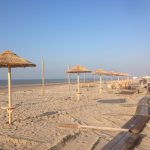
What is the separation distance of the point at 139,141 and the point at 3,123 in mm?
3693

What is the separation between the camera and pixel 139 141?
5.00 metres

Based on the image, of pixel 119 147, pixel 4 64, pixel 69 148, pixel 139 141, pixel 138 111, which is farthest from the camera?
pixel 138 111

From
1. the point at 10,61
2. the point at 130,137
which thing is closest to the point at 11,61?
the point at 10,61

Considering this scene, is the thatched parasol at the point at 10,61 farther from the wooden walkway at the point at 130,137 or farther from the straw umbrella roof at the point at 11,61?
the wooden walkway at the point at 130,137

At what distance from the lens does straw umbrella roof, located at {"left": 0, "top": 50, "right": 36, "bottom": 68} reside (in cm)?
648

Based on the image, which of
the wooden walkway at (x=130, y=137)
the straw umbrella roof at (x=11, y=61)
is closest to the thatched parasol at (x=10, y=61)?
the straw umbrella roof at (x=11, y=61)

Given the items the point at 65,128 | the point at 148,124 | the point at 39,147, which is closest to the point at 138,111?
the point at 148,124

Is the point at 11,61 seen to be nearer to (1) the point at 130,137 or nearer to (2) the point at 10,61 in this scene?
(2) the point at 10,61

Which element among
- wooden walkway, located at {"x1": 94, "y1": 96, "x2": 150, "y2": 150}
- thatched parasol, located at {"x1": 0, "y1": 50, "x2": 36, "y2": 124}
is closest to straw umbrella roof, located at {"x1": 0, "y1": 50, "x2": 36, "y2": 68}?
thatched parasol, located at {"x1": 0, "y1": 50, "x2": 36, "y2": 124}

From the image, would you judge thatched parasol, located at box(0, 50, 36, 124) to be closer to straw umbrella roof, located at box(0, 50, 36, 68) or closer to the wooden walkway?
straw umbrella roof, located at box(0, 50, 36, 68)

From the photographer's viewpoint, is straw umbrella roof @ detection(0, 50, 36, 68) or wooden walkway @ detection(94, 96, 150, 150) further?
straw umbrella roof @ detection(0, 50, 36, 68)

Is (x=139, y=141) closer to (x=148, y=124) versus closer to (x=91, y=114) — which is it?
(x=148, y=124)

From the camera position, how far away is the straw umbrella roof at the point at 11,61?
21.3 feet

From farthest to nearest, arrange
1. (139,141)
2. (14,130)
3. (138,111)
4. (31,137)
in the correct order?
(138,111), (14,130), (31,137), (139,141)
